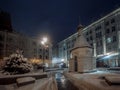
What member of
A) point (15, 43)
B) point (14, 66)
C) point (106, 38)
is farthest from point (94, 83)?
point (15, 43)

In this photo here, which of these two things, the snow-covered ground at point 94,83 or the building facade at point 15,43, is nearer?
the snow-covered ground at point 94,83

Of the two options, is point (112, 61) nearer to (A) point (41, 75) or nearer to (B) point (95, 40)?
(B) point (95, 40)

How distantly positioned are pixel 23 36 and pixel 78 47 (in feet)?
115

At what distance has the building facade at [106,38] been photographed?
144 ft

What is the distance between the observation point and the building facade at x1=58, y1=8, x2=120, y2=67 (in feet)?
144

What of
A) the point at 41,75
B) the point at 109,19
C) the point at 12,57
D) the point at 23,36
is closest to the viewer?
the point at 41,75

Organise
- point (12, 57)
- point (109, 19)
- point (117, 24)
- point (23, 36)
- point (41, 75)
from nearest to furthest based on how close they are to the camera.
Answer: point (41, 75), point (12, 57), point (117, 24), point (109, 19), point (23, 36)

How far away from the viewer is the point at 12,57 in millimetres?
19422

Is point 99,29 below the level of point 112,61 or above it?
above

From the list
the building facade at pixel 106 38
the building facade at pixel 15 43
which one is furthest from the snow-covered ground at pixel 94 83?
the building facade at pixel 15 43

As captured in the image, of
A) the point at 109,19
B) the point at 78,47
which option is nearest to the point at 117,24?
the point at 109,19

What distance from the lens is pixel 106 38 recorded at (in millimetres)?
49312

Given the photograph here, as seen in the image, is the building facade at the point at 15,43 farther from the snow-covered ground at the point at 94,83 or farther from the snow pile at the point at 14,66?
the snow-covered ground at the point at 94,83

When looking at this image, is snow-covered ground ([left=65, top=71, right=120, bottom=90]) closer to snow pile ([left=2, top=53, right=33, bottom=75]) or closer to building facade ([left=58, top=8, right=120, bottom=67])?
snow pile ([left=2, top=53, right=33, bottom=75])
